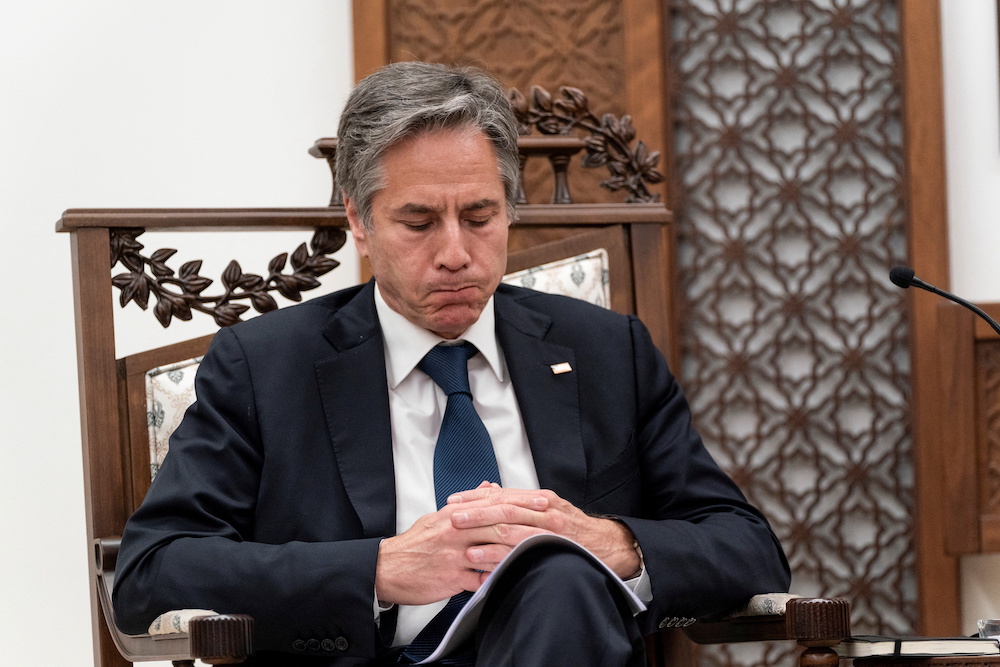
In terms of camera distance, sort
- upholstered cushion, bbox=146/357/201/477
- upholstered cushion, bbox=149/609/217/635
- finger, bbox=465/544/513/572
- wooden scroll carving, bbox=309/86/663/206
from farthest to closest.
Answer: wooden scroll carving, bbox=309/86/663/206, upholstered cushion, bbox=146/357/201/477, finger, bbox=465/544/513/572, upholstered cushion, bbox=149/609/217/635

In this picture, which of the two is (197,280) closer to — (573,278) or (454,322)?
(454,322)

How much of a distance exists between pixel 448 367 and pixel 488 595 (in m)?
0.51

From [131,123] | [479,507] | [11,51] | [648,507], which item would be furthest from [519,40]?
[479,507]

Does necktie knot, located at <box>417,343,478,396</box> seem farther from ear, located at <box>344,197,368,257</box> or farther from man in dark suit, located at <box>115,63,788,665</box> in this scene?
ear, located at <box>344,197,368,257</box>

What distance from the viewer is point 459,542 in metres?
1.71

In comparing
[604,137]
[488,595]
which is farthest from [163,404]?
[604,137]

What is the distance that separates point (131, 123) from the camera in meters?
3.12

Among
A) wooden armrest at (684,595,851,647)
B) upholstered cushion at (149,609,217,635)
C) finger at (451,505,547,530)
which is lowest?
wooden armrest at (684,595,851,647)

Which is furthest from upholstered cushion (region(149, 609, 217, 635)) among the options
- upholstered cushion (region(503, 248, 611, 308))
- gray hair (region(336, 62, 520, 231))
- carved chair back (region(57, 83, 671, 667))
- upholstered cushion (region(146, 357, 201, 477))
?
upholstered cushion (region(503, 248, 611, 308))

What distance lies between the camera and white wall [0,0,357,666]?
2949 millimetres

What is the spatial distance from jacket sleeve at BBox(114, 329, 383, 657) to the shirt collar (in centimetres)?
26

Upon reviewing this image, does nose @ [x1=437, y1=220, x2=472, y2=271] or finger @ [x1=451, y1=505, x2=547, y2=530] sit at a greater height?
nose @ [x1=437, y1=220, x2=472, y2=271]

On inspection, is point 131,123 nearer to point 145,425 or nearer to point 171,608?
point 145,425

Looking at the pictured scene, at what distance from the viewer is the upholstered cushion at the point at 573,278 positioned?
7.85 feet
